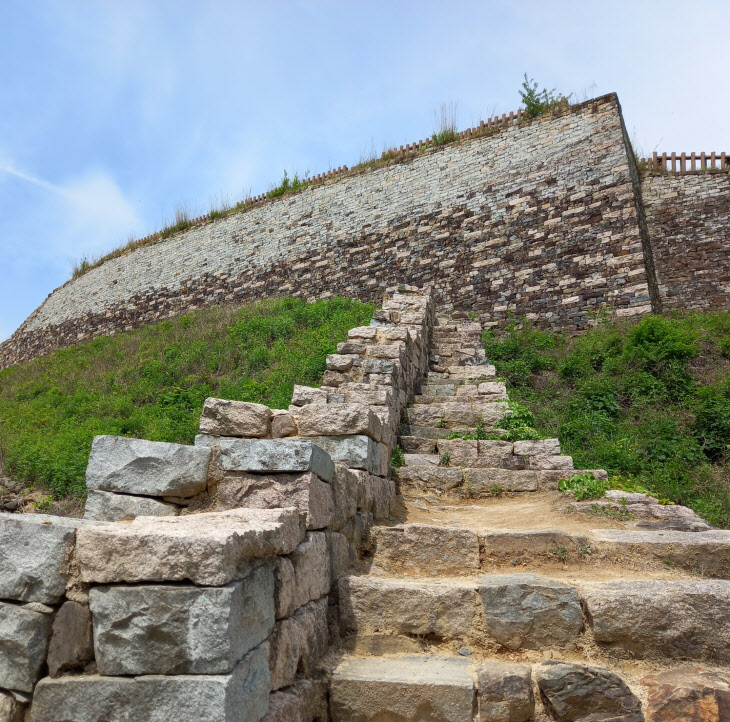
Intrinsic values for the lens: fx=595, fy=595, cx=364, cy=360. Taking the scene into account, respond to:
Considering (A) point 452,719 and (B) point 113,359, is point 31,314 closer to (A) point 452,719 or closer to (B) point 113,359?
(B) point 113,359

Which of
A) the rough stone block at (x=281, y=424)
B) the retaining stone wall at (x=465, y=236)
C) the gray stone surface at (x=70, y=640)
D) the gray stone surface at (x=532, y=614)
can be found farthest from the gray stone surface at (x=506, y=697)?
the retaining stone wall at (x=465, y=236)

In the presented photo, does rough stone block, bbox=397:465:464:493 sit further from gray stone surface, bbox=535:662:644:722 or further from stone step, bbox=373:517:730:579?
gray stone surface, bbox=535:662:644:722

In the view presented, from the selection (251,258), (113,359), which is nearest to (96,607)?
(113,359)

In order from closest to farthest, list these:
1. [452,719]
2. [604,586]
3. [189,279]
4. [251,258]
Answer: [452,719] < [604,586] < [251,258] < [189,279]

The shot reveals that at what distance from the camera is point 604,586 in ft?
10.3

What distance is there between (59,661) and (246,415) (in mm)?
1949

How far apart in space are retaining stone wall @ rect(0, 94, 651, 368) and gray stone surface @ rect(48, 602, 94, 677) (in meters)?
11.6

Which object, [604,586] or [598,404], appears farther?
[598,404]

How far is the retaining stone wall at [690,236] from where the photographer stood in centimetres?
1300

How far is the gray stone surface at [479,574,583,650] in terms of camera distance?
2988mm

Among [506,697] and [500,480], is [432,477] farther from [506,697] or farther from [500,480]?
[506,697]

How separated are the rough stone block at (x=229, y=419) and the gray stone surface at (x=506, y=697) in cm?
195

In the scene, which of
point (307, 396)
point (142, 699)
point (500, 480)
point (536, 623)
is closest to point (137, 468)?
point (142, 699)

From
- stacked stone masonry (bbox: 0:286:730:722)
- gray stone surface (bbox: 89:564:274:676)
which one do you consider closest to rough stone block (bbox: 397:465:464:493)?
stacked stone masonry (bbox: 0:286:730:722)
